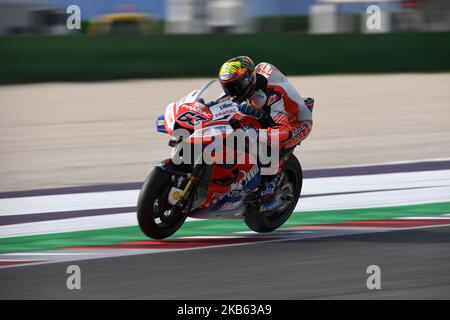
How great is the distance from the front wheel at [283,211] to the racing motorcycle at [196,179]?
21cm

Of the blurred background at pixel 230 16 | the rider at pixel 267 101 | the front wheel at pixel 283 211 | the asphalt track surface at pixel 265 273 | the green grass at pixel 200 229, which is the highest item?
the blurred background at pixel 230 16

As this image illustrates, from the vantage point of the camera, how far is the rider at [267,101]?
770cm

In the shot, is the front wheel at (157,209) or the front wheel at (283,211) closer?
the front wheel at (157,209)

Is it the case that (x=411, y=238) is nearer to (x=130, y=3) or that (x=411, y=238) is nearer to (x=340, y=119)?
(x=340, y=119)

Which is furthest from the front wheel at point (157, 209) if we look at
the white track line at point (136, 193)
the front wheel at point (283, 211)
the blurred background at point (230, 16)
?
the blurred background at point (230, 16)

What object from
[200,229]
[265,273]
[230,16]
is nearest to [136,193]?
[200,229]

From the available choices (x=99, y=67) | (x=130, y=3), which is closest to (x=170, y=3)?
(x=130, y=3)

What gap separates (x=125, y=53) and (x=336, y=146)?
869 centimetres

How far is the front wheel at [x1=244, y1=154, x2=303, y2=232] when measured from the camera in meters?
8.19

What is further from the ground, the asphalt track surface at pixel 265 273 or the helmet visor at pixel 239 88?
the helmet visor at pixel 239 88

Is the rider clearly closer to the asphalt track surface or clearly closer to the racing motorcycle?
the racing motorcycle

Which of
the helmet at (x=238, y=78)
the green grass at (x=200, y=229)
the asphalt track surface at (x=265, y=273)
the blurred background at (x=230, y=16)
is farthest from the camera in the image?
the blurred background at (x=230, y=16)

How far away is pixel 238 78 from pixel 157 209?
4.21 feet

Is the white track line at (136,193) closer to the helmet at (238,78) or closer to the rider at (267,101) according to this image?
the rider at (267,101)
